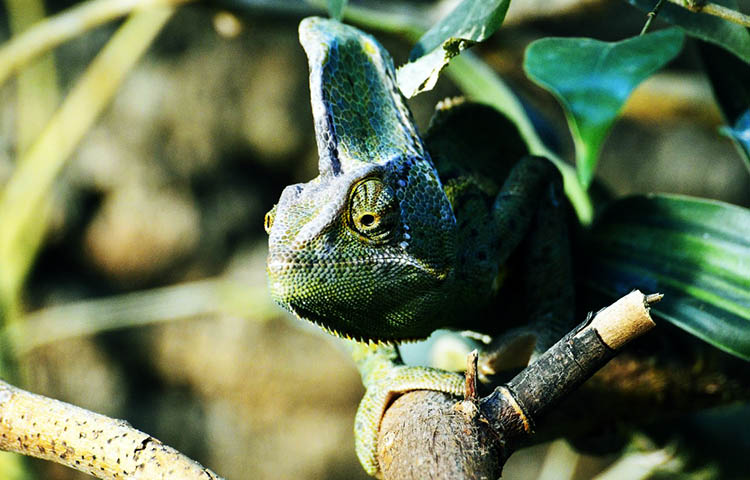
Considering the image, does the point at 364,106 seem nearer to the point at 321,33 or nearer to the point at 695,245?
the point at 321,33

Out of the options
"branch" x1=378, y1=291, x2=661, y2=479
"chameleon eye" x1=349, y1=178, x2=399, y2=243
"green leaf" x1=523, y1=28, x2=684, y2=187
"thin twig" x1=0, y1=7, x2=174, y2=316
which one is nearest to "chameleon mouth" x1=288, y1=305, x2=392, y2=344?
"chameleon eye" x1=349, y1=178, x2=399, y2=243

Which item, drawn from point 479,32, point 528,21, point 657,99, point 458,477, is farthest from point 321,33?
point 657,99

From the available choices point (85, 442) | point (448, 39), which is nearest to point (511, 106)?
point (448, 39)

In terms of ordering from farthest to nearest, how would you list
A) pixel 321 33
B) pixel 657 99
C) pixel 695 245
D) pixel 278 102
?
pixel 278 102 → pixel 657 99 → pixel 695 245 → pixel 321 33

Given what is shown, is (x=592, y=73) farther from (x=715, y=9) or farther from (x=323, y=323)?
(x=323, y=323)

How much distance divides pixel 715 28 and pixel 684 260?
0.36 meters

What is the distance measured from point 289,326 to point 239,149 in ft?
2.94

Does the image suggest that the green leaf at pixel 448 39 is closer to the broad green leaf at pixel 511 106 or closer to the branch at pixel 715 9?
the branch at pixel 715 9

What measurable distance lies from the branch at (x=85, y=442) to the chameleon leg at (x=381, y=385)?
321 mm

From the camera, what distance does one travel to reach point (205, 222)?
11.5 ft

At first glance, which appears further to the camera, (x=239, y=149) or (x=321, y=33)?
(x=239, y=149)

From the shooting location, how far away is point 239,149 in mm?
3479

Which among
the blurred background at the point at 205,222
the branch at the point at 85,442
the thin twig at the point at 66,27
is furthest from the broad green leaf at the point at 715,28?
the blurred background at the point at 205,222

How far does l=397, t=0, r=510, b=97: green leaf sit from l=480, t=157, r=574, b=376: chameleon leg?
12.3 inches
